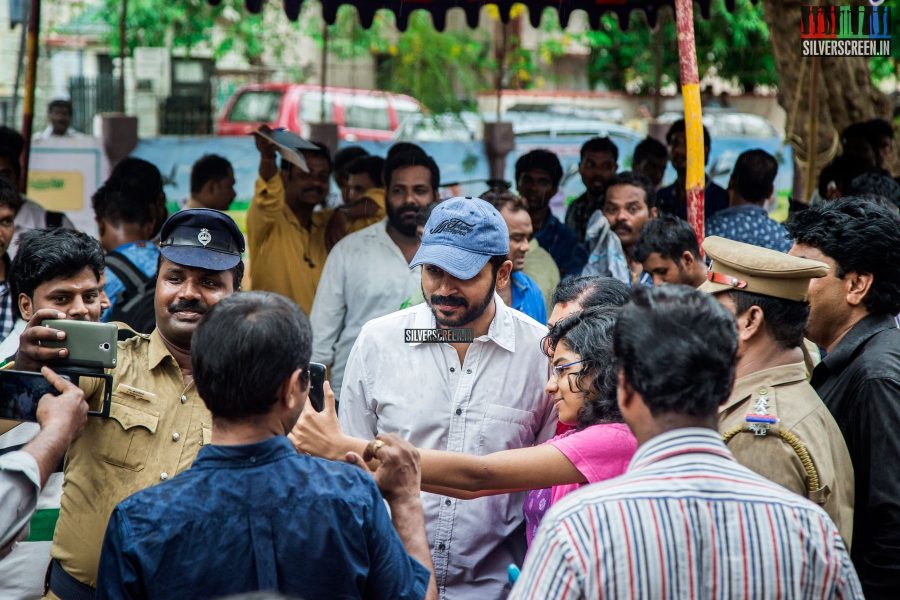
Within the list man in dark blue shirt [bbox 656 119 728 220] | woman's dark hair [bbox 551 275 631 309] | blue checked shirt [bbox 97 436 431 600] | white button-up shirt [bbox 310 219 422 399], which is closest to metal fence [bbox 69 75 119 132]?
man in dark blue shirt [bbox 656 119 728 220]

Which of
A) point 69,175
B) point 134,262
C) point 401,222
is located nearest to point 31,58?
point 134,262

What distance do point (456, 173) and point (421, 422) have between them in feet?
25.4

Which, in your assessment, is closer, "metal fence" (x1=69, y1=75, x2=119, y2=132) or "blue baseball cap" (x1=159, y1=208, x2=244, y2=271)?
"blue baseball cap" (x1=159, y1=208, x2=244, y2=271)

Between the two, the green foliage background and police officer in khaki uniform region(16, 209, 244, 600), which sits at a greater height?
the green foliage background

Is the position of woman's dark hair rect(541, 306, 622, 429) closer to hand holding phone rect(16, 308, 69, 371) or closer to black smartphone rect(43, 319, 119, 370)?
black smartphone rect(43, 319, 119, 370)

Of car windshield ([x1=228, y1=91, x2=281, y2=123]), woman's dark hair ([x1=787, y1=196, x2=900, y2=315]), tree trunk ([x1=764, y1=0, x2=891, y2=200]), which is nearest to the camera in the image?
woman's dark hair ([x1=787, y1=196, x2=900, y2=315])

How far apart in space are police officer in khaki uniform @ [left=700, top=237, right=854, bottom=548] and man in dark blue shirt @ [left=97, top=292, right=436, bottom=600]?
0.97 meters

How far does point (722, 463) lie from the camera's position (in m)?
1.86

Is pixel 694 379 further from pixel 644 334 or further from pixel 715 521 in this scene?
pixel 715 521

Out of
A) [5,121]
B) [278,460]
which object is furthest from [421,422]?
[5,121]

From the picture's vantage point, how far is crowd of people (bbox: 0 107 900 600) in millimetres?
1827

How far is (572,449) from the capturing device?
267cm

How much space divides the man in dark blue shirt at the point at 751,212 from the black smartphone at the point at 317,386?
13.0 feet

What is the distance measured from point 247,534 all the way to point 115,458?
84 centimetres
